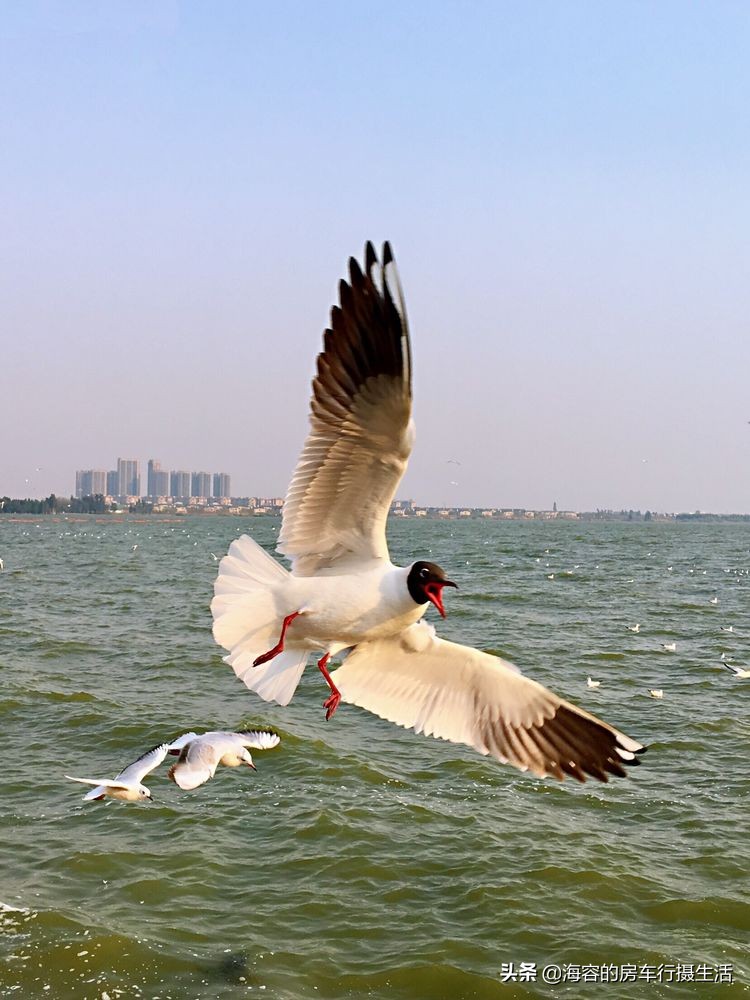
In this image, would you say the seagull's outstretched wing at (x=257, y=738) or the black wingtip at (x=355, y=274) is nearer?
the black wingtip at (x=355, y=274)

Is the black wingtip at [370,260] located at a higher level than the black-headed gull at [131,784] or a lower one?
higher

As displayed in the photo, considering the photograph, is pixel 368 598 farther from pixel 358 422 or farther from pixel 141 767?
pixel 141 767

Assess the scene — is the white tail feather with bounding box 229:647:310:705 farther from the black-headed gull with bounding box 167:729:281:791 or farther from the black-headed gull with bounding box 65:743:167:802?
the black-headed gull with bounding box 65:743:167:802

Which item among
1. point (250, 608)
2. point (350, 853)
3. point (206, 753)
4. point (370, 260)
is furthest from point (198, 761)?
point (370, 260)

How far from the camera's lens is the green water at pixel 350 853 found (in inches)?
277

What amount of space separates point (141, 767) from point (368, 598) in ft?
8.21

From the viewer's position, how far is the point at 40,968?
22.6ft

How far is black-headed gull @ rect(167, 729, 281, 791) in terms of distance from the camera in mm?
6211

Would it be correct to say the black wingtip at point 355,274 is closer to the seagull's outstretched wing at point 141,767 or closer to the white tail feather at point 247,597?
the white tail feather at point 247,597

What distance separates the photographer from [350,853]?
8914 millimetres

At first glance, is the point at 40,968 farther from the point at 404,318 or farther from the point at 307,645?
the point at 404,318

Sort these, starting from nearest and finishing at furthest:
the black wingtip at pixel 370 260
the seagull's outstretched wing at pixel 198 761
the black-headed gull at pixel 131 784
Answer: the black wingtip at pixel 370 260 → the seagull's outstretched wing at pixel 198 761 → the black-headed gull at pixel 131 784

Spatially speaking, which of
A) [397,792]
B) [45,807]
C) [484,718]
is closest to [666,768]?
[397,792]

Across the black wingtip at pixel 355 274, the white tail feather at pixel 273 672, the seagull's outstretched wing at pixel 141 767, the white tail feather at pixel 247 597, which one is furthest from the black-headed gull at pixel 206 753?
the black wingtip at pixel 355 274
